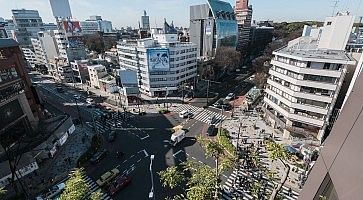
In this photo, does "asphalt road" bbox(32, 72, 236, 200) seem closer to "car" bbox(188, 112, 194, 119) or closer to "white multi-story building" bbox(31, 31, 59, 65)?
"car" bbox(188, 112, 194, 119)

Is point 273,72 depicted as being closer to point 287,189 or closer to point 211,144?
point 287,189

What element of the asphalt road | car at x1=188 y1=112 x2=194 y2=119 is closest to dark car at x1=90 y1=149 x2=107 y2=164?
the asphalt road

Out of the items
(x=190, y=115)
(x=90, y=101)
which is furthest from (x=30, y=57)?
(x=190, y=115)

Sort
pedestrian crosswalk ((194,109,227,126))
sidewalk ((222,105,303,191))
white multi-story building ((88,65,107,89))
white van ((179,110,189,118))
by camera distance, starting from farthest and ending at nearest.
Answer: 1. white multi-story building ((88,65,107,89))
2. white van ((179,110,189,118))
3. pedestrian crosswalk ((194,109,227,126))
4. sidewalk ((222,105,303,191))

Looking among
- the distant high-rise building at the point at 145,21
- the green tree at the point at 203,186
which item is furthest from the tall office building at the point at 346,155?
the distant high-rise building at the point at 145,21

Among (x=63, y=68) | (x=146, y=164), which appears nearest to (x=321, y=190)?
(x=146, y=164)

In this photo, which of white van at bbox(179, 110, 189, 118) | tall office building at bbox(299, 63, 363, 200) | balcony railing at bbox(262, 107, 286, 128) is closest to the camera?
tall office building at bbox(299, 63, 363, 200)
